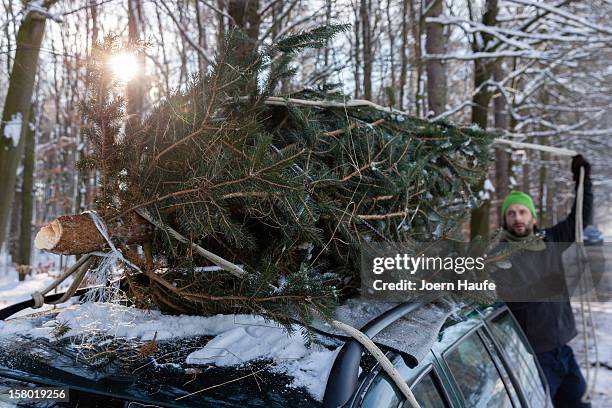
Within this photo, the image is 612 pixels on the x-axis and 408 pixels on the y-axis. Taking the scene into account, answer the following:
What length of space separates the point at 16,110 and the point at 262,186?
634cm

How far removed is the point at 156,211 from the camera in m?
1.88

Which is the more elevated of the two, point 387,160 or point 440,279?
point 387,160

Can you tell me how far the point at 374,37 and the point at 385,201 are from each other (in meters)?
7.65

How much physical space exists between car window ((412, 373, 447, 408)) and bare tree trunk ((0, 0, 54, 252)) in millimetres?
6529

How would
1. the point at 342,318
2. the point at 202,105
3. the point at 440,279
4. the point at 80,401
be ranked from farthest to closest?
the point at 440,279 < the point at 342,318 < the point at 202,105 < the point at 80,401

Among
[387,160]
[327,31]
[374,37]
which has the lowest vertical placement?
[387,160]

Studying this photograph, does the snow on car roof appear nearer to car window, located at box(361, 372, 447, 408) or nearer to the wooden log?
car window, located at box(361, 372, 447, 408)

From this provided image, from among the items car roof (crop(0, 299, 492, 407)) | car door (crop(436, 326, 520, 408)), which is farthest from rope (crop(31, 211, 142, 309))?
car door (crop(436, 326, 520, 408))

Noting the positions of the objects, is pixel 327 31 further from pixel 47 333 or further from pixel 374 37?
pixel 374 37

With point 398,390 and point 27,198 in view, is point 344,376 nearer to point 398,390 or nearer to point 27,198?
point 398,390

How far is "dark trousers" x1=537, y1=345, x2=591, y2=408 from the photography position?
3768 millimetres

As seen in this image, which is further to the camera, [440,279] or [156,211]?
[440,279]

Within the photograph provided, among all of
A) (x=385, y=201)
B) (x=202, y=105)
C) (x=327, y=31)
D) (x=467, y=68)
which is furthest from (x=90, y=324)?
(x=467, y=68)

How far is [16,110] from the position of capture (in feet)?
21.9
